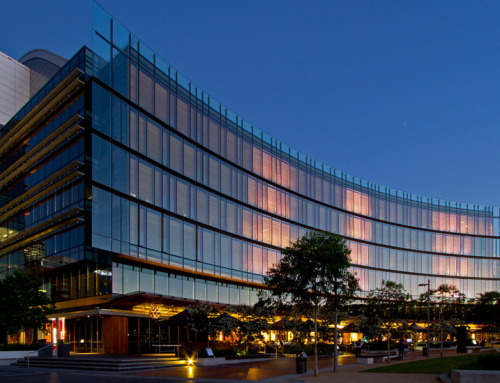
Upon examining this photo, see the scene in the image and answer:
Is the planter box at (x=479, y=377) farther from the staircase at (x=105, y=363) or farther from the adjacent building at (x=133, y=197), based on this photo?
the adjacent building at (x=133, y=197)

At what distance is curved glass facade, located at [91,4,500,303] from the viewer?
38156mm

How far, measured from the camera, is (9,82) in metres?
73.9

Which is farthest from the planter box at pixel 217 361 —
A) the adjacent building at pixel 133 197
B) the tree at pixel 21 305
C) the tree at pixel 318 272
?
the tree at pixel 21 305

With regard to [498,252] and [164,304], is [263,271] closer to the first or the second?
[164,304]

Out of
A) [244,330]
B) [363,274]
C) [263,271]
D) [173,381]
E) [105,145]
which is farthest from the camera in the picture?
[363,274]

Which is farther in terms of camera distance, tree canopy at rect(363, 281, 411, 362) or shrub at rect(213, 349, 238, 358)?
tree canopy at rect(363, 281, 411, 362)

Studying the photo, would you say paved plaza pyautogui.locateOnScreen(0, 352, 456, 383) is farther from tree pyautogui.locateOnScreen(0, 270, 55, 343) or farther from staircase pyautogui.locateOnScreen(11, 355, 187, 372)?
tree pyautogui.locateOnScreen(0, 270, 55, 343)

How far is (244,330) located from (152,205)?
42.4 ft

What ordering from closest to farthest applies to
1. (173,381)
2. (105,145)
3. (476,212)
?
1. (173,381)
2. (105,145)
3. (476,212)

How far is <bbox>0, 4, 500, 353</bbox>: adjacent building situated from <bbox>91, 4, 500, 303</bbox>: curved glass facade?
125 mm

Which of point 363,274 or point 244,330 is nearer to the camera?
point 244,330

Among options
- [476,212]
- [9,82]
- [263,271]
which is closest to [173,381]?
[263,271]

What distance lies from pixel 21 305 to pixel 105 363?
40.1 feet

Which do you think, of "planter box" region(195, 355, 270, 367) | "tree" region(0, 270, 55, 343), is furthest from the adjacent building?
"planter box" region(195, 355, 270, 367)
